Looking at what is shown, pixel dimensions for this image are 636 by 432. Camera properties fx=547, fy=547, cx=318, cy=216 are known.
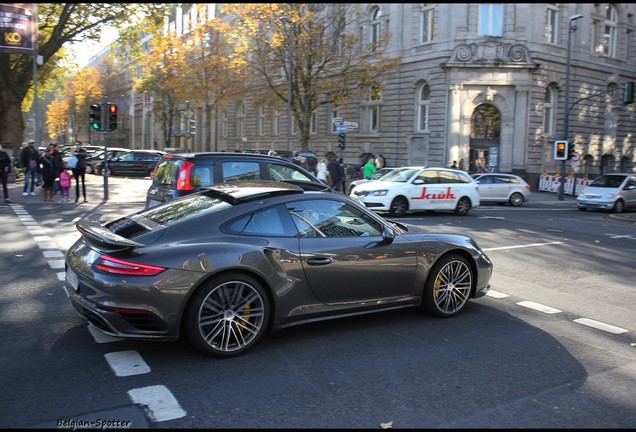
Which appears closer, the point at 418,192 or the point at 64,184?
the point at 418,192

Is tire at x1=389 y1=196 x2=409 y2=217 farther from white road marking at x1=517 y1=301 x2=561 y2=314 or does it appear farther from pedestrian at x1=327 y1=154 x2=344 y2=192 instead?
white road marking at x1=517 y1=301 x2=561 y2=314

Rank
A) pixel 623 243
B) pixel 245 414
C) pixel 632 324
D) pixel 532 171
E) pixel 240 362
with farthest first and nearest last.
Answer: pixel 532 171 < pixel 623 243 < pixel 632 324 < pixel 240 362 < pixel 245 414

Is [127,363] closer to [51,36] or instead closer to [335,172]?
[335,172]

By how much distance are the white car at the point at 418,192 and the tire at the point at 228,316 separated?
39.2ft

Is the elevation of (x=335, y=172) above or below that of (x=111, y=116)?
below

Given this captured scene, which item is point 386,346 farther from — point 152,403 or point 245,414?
point 152,403

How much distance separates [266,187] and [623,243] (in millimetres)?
10559

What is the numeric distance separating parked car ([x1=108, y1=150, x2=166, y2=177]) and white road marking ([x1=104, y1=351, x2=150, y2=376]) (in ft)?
96.4

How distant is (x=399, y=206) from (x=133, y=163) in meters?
21.2

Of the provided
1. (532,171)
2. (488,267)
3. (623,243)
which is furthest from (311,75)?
(488,267)

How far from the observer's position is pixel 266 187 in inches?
219

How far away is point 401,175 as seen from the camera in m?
17.5

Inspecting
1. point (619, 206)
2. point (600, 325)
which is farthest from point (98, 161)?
point (600, 325)

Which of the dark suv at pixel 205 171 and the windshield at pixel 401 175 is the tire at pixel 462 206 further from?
the dark suv at pixel 205 171
